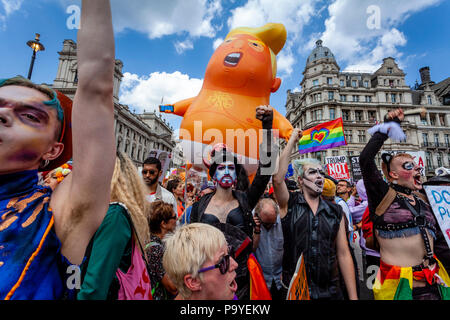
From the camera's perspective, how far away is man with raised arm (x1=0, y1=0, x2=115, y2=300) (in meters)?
0.75

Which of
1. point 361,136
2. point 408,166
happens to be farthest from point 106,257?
point 361,136

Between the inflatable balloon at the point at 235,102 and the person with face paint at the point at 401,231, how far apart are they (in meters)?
2.35

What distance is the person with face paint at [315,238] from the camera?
6.93ft

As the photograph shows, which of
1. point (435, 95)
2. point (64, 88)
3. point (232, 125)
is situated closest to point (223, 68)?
point (232, 125)

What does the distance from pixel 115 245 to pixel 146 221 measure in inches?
13.3

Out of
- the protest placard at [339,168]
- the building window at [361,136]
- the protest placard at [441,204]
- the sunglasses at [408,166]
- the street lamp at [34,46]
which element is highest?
the building window at [361,136]

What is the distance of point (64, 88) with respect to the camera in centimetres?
3472

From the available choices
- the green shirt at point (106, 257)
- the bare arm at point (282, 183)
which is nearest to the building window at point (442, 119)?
the bare arm at point (282, 183)

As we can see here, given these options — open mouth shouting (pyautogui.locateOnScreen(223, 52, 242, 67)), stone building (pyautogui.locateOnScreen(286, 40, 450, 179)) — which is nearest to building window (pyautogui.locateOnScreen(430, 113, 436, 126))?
stone building (pyautogui.locateOnScreen(286, 40, 450, 179))

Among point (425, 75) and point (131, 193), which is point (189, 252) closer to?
point (131, 193)

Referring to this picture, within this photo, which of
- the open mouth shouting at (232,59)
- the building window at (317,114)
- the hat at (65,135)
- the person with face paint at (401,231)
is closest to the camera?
the hat at (65,135)

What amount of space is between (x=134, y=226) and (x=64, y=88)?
42425 mm

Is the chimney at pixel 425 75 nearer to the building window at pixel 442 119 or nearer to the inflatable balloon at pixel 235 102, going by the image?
the building window at pixel 442 119
